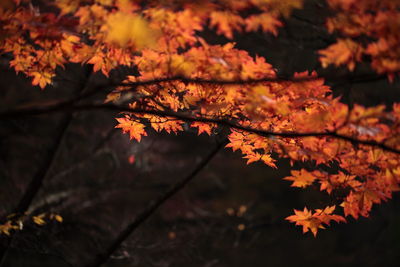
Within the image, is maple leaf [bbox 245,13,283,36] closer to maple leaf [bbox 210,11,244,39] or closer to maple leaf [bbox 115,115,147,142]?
maple leaf [bbox 210,11,244,39]

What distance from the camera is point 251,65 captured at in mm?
2453

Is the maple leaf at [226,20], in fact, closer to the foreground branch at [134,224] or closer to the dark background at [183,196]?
the foreground branch at [134,224]

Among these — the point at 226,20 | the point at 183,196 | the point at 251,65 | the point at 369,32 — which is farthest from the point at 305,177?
the point at 183,196

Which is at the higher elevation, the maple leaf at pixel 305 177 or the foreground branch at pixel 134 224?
the maple leaf at pixel 305 177

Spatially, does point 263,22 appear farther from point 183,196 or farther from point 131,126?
point 183,196

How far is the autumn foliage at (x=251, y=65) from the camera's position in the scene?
2.12 metres

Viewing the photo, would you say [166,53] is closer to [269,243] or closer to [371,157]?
[371,157]

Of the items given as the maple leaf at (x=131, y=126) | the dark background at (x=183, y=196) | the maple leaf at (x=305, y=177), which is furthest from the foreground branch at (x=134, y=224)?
the dark background at (x=183, y=196)

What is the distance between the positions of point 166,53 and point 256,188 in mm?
10459

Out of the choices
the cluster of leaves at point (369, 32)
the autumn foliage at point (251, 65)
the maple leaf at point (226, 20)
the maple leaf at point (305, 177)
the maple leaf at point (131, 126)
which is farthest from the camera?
the maple leaf at point (131, 126)

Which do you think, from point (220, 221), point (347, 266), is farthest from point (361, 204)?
point (347, 266)

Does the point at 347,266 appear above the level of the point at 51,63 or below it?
below

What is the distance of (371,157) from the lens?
2.47m

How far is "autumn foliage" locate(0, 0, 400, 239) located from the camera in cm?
212
